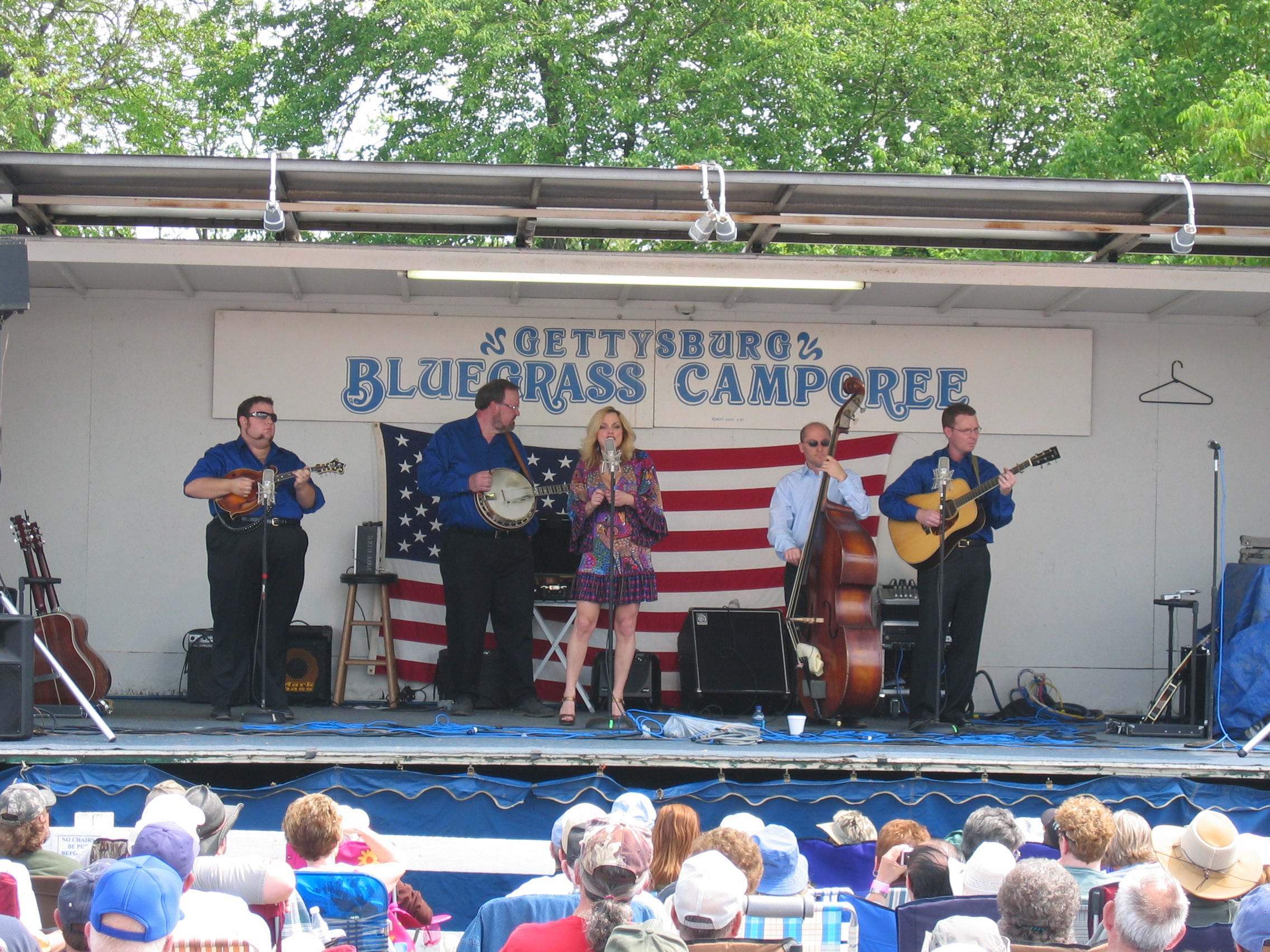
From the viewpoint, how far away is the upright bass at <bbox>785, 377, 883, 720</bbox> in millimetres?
6188

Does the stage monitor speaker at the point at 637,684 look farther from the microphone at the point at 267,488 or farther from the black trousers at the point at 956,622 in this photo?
the microphone at the point at 267,488

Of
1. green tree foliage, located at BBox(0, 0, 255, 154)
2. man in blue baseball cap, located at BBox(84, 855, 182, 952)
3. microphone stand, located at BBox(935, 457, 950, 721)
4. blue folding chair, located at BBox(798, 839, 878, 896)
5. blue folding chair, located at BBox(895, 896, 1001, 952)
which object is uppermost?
green tree foliage, located at BBox(0, 0, 255, 154)

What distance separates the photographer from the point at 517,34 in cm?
1518

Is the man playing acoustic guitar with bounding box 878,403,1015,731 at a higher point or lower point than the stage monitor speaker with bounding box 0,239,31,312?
lower

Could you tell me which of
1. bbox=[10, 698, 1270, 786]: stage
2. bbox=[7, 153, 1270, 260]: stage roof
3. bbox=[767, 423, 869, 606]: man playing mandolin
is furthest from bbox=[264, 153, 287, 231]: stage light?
bbox=[767, 423, 869, 606]: man playing mandolin

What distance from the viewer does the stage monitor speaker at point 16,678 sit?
533cm

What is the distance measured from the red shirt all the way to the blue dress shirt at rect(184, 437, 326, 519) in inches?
154

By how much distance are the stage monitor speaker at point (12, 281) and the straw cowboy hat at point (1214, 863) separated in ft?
15.7

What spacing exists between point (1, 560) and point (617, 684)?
3845mm

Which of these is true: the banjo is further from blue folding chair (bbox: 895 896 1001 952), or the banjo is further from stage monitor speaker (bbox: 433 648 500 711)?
blue folding chair (bbox: 895 896 1001 952)

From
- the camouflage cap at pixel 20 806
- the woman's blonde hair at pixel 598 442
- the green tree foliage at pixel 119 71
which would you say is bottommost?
the camouflage cap at pixel 20 806

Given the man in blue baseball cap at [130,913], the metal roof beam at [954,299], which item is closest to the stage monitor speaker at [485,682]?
the metal roof beam at [954,299]

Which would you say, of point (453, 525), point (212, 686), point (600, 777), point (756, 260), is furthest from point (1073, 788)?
point (212, 686)

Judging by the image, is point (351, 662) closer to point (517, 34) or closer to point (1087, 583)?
point (1087, 583)
